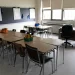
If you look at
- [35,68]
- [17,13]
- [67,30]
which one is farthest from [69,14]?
[35,68]

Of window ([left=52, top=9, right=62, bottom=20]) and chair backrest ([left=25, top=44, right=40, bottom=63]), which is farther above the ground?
window ([left=52, top=9, right=62, bottom=20])

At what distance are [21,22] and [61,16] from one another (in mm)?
2687

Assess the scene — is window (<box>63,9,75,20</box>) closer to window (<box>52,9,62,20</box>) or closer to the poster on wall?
window (<box>52,9,62,20</box>)

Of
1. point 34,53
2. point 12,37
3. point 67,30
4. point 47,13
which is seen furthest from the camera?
point 47,13

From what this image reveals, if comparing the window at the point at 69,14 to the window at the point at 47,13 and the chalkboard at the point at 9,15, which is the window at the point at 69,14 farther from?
the chalkboard at the point at 9,15

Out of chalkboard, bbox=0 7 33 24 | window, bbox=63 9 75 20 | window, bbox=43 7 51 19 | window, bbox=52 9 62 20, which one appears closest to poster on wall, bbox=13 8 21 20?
chalkboard, bbox=0 7 33 24

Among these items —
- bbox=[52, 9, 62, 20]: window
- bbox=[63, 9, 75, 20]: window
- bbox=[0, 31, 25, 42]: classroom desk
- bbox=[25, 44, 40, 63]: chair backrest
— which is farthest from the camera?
bbox=[52, 9, 62, 20]: window

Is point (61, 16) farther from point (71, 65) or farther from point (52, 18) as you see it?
point (71, 65)

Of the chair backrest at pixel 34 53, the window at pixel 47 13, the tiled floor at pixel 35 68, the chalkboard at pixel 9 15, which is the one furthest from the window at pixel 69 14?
the chair backrest at pixel 34 53

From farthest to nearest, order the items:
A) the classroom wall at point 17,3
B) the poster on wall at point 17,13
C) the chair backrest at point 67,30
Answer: the poster on wall at point 17,13
the classroom wall at point 17,3
the chair backrest at point 67,30

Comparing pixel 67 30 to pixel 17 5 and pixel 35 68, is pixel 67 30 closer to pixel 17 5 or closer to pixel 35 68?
pixel 35 68

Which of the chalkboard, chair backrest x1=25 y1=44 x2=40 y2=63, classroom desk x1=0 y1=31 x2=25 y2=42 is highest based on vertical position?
the chalkboard

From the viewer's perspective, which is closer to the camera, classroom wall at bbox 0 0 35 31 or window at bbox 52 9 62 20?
classroom wall at bbox 0 0 35 31

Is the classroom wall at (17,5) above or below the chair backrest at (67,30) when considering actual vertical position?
above
